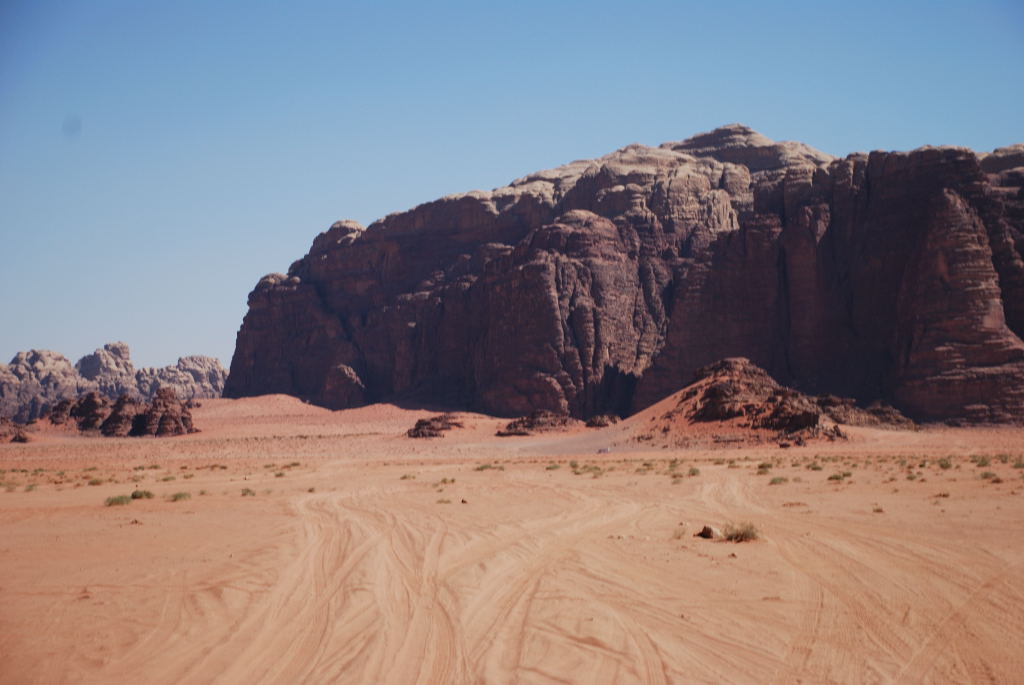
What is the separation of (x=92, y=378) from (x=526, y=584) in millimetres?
131024

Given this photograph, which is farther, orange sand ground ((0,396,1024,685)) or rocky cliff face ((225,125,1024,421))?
rocky cliff face ((225,125,1024,421))

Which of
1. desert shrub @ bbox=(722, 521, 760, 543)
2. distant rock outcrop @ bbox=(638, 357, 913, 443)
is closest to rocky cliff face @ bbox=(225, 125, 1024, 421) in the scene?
distant rock outcrop @ bbox=(638, 357, 913, 443)

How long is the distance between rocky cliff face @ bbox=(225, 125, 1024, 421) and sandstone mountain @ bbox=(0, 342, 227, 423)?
32237mm

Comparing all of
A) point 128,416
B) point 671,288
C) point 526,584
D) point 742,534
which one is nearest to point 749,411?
point 742,534

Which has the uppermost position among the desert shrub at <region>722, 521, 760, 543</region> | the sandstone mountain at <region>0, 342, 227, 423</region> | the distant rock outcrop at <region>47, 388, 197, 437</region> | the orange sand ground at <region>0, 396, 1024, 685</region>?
the sandstone mountain at <region>0, 342, 227, 423</region>

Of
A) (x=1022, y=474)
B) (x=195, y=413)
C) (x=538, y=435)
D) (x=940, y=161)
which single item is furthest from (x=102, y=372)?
(x=1022, y=474)

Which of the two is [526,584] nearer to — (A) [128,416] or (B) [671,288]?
(A) [128,416]

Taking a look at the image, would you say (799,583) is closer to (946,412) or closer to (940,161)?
(946,412)

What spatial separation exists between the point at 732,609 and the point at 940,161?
170ft

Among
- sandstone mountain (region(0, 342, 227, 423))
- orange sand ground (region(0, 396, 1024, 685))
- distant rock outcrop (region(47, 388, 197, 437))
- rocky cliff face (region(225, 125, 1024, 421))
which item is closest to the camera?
orange sand ground (region(0, 396, 1024, 685))

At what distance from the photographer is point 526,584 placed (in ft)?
32.6

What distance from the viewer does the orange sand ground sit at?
23.0ft

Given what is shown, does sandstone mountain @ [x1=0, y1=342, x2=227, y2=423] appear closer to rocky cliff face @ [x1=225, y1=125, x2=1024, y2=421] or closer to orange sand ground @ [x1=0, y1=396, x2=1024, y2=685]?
rocky cliff face @ [x1=225, y1=125, x2=1024, y2=421]

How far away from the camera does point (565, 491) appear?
21609 millimetres
